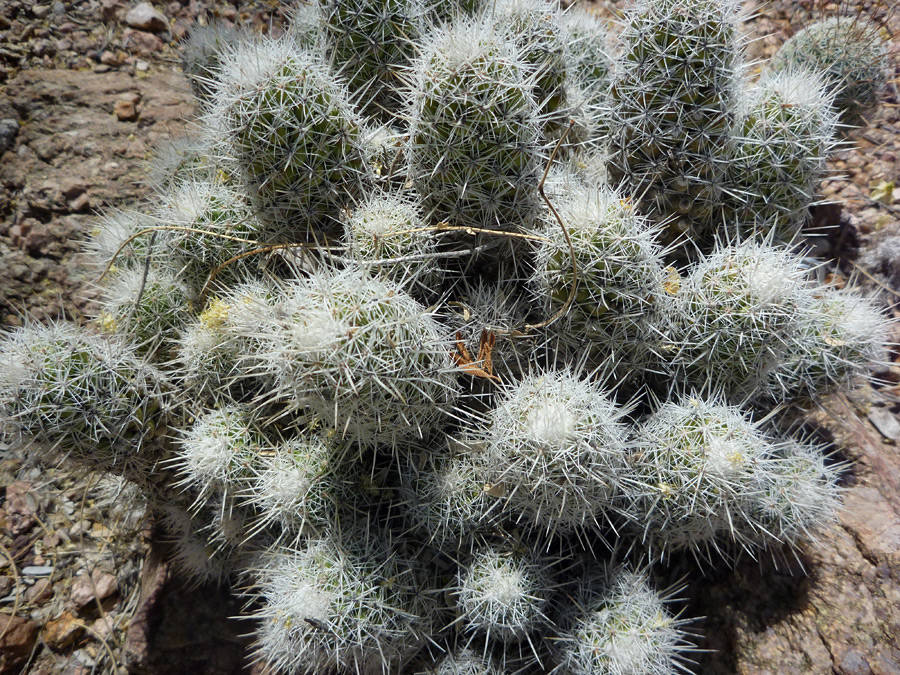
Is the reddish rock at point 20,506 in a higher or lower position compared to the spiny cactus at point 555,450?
lower

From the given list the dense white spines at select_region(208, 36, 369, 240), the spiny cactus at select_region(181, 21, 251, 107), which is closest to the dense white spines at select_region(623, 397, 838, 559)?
the dense white spines at select_region(208, 36, 369, 240)

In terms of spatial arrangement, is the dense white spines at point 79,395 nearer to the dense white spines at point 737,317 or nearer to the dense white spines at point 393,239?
the dense white spines at point 393,239

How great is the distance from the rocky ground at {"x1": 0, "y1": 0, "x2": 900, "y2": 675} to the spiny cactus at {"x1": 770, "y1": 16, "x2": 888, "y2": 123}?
0.99ft

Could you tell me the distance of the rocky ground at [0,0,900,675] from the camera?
2.75m

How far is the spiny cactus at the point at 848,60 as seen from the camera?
327cm

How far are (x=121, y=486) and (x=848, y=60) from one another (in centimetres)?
479

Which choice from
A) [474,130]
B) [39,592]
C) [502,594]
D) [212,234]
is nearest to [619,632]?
[502,594]

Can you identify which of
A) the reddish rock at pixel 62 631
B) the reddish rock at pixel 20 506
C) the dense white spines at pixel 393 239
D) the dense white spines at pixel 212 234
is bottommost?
the reddish rock at pixel 62 631

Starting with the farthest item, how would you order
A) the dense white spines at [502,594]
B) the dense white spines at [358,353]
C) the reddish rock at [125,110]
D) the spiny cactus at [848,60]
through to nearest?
the reddish rock at [125,110], the spiny cactus at [848,60], the dense white spines at [502,594], the dense white spines at [358,353]

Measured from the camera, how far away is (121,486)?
118 inches

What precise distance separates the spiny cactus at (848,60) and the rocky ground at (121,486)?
0.30 metres

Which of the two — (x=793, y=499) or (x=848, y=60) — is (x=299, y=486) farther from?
(x=848, y=60)

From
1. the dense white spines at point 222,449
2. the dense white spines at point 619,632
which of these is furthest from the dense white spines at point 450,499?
the dense white spines at point 222,449

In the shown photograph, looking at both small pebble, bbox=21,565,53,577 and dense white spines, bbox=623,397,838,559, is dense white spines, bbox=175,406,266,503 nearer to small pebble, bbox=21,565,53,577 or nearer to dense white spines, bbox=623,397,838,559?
small pebble, bbox=21,565,53,577
